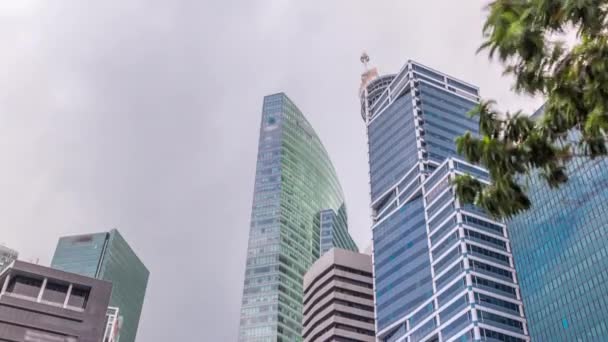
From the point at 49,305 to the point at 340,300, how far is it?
77182mm

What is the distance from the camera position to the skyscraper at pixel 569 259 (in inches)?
3888

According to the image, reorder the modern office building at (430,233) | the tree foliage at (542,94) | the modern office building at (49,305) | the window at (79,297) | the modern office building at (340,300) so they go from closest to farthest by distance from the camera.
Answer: the tree foliage at (542,94), the modern office building at (49,305), the window at (79,297), the modern office building at (430,233), the modern office building at (340,300)

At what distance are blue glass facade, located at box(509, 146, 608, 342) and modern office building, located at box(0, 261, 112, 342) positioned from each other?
70.9m

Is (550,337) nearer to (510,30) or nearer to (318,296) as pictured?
(318,296)

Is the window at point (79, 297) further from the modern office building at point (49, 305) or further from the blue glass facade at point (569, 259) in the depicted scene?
the blue glass facade at point (569, 259)

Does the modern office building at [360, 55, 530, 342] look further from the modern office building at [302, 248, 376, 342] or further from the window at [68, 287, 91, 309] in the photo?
the window at [68, 287, 91, 309]

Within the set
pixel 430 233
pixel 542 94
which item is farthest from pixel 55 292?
pixel 542 94

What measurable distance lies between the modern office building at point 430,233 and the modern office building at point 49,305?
192 ft

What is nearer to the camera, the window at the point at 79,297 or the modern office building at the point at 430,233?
the window at the point at 79,297

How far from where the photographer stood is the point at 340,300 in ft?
508

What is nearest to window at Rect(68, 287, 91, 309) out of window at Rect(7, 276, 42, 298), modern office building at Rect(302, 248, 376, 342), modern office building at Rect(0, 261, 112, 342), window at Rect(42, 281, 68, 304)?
modern office building at Rect(0, 261, 112, 342)

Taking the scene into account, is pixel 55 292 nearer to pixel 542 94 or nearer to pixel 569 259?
pixel 569 259

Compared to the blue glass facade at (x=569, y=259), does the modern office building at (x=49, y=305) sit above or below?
below

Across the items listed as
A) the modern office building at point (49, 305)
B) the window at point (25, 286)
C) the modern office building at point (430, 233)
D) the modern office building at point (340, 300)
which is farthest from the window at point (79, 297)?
the modern office building at point (340, 300)
